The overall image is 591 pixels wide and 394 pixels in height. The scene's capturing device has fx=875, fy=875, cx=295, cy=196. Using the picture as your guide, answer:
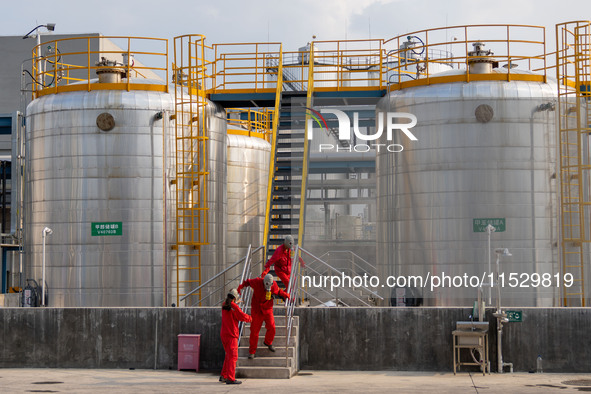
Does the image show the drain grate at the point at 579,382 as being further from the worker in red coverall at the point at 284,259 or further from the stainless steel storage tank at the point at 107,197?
A: the stainless steel storage tank at the point at 107,197

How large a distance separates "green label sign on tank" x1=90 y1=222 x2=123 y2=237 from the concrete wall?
6.41 metres

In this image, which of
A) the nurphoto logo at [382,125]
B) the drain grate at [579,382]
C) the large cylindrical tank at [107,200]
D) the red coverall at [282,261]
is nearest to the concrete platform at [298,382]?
the drain grate at [579,382]

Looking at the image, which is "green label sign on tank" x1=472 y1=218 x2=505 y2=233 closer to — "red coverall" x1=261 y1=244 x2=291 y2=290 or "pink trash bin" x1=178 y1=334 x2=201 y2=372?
"red coverall" x1=261 y1=244 x2=291 y2=290

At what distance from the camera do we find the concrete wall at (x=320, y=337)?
17500mm

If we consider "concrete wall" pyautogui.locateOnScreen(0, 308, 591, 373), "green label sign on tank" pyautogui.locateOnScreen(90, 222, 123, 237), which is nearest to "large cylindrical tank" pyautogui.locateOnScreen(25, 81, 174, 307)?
"green label sign on tank" pyautogui.locateOnScreen(90, 222, 123, 237)

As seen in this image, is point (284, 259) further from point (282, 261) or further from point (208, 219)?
point (208, 219)

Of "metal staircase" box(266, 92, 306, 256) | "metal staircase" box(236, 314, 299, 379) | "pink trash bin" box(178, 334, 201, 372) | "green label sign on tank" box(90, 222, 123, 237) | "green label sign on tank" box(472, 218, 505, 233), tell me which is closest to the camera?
"metal staircase" box(236, 314, 299, 379)

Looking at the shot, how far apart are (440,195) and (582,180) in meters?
3.87

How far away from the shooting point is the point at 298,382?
16.2 metres

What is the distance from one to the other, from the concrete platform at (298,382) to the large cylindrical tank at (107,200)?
7.02m

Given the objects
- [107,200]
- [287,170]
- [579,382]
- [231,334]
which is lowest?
[579,382]

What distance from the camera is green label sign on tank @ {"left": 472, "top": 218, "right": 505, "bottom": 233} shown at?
23453 millimetres

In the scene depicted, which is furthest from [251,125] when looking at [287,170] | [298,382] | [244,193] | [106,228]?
[298,382]

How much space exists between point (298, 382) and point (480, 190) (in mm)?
9624
